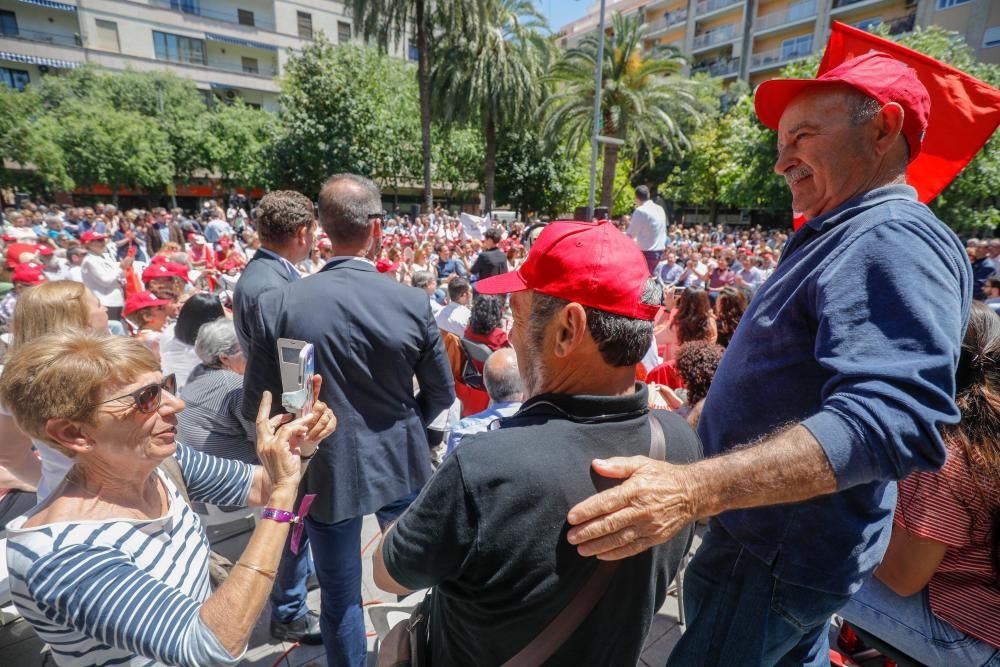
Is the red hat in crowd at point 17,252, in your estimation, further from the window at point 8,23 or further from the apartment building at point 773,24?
the window at point 8,23

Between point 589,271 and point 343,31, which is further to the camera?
point 343,31

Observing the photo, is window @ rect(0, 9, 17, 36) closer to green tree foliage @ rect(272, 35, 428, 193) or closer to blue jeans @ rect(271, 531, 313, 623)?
green tree foliage @ rect(272, 35, 428, 193)

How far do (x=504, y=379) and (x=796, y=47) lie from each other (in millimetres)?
41364

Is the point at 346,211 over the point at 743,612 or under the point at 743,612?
over

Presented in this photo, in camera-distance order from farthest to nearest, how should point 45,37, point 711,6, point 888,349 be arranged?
1. point 711,6
2. point 45,37
3. point 888,349

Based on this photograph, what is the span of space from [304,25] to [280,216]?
4338 centimetres

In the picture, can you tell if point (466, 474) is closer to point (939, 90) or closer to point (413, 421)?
point (413, 421)

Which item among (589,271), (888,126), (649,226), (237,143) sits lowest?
(649,226)

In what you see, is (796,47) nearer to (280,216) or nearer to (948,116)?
(948,116)

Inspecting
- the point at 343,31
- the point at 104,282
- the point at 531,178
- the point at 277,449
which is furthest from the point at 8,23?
the point at 277,449

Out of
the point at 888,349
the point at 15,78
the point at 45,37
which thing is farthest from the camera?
the point at 15,78

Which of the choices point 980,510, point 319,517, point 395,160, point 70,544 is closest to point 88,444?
point 70,544

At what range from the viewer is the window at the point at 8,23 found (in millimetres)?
31547

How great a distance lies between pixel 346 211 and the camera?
8.00ft
